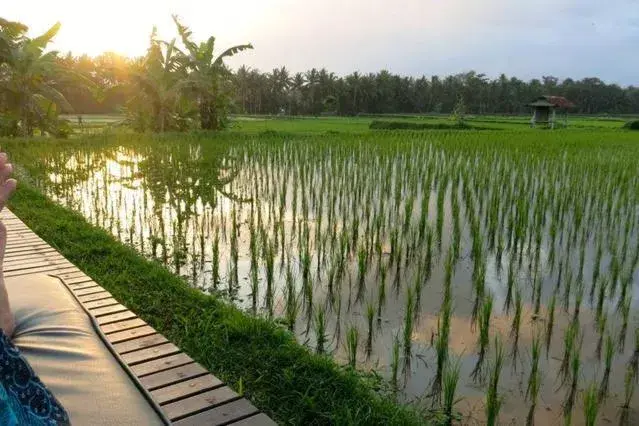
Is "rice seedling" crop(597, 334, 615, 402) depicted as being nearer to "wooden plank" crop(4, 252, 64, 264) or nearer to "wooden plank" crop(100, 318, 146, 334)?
"wooden plank" crop(100, 318, 146, 334)

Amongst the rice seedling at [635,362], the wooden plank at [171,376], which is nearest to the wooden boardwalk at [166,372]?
the wooden plank at [171,376]

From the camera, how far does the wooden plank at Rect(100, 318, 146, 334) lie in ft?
8.27

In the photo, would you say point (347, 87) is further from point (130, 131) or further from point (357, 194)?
point (357, 194)

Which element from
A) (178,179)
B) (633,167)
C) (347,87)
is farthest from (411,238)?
(347,87)

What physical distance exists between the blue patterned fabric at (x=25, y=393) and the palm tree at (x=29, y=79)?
12.6m

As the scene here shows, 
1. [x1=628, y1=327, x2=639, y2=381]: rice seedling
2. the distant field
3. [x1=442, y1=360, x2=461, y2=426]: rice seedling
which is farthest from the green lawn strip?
the distant field

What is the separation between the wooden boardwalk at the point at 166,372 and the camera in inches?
76.9

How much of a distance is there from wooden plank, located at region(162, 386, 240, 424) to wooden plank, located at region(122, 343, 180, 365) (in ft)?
1.18

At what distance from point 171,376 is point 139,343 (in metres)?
0.34

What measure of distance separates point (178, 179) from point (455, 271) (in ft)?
16.1

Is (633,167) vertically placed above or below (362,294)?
above

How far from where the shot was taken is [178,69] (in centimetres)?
1488

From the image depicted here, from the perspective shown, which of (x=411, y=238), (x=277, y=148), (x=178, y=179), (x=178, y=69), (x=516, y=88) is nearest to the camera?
(x=411, y=238)

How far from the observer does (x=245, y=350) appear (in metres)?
2.78
